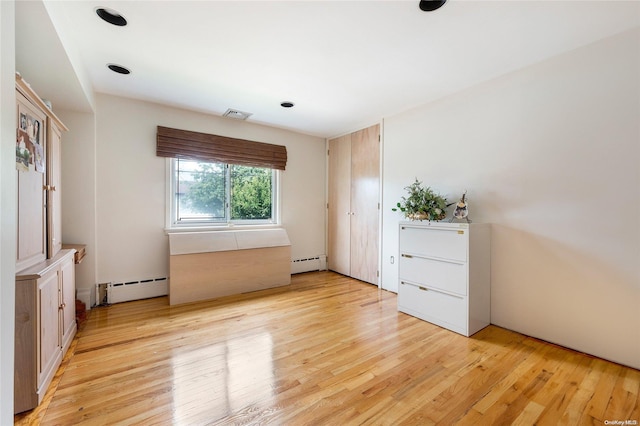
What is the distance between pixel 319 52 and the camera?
2.22m

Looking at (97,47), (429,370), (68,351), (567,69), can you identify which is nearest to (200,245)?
(68,351)

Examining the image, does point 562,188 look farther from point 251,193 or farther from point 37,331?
point 37,331

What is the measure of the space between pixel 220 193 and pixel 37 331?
2506 mm

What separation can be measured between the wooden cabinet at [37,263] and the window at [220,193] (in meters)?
1.37

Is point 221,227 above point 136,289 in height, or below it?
above

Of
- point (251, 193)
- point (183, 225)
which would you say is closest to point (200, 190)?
point (183, 225)

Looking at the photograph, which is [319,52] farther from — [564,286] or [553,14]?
[564,286]

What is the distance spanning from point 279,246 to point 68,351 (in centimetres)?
238

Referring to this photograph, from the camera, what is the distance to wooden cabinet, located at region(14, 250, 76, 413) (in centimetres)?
152

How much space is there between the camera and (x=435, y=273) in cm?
268

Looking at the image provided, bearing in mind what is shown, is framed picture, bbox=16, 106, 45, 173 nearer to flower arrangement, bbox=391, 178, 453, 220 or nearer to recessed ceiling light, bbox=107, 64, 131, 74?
recessed ceiling light, bbox=107, 64, 131, 74

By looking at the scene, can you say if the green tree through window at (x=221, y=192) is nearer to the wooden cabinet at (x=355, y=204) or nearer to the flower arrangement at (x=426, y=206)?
the wooden cabinet at (x=355, y=204)

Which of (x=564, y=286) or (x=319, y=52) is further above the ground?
(x=319, y=52)

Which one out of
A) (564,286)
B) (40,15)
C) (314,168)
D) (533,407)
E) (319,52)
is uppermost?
(319,52)
